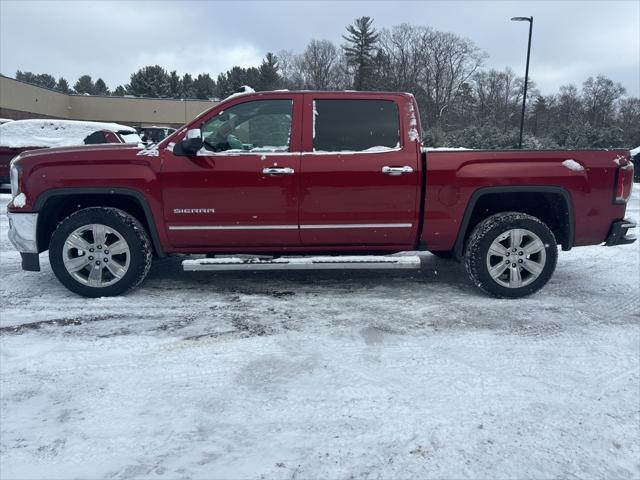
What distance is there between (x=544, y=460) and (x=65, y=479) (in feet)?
7.16

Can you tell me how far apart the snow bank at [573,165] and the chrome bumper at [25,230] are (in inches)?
193

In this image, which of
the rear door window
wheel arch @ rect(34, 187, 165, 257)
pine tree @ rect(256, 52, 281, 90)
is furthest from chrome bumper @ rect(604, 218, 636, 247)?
pine tree @ rect(256, 52, 281, 90)

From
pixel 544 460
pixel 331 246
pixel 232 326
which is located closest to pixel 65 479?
pixel 232 326

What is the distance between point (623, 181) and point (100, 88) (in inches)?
3778

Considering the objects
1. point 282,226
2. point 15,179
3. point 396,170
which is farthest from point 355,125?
point 15,179

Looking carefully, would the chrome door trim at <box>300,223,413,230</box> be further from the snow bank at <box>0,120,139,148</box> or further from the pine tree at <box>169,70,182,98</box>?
the pine tree at <box>169,70,182,98</box>

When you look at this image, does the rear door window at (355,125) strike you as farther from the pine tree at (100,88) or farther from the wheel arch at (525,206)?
the pine tree at (100,88)

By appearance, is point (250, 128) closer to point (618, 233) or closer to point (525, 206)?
point (525, 206)

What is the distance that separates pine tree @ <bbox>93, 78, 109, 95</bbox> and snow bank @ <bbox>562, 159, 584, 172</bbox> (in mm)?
92557

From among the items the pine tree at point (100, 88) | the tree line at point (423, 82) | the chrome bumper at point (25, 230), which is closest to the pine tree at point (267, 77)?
the tree line at point (423, 82)

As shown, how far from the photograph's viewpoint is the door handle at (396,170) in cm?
451

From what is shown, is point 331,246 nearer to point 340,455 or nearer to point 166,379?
point 166,379

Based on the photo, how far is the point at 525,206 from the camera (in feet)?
16.4

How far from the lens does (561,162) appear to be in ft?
15.1
